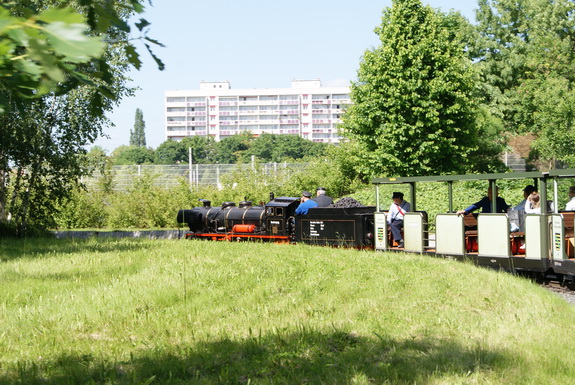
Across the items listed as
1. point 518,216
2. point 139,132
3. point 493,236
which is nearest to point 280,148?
point 139,132

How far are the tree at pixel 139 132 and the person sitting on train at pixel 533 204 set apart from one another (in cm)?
18406

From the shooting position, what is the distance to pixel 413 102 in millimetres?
36344

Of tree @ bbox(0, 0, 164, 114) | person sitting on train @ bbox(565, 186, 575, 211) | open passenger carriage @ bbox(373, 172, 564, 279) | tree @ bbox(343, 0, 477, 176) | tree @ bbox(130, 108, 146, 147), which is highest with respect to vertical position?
tree @ bbox(130, 108, 146, 147)

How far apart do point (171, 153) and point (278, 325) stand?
12954 cm

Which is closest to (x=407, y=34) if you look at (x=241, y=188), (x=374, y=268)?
(x=241, y=188)

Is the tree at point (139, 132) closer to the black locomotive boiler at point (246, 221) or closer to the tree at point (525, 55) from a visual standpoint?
the tree at point (525, 55)

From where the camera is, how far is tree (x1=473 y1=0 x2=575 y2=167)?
48938 millimetres

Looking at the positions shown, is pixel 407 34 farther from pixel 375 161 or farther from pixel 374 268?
pixel 374 268

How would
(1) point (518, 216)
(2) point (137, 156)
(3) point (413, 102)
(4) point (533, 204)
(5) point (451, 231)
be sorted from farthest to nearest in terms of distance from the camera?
(2) point (137, 156), (3) point (413, 102), (5) point (451, 231), (1) point (518, 216), (4) point (533, 204)

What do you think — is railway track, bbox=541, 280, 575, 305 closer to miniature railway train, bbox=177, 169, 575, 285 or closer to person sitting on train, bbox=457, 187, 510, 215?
miniature railway train, bbox=177, 169, 575, 285

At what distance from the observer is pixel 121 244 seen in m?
18.9

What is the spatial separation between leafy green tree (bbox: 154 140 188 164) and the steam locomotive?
109 meters

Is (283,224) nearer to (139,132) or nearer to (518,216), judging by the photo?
(518,216)

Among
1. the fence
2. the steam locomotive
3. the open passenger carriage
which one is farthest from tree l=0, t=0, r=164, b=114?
the fence
